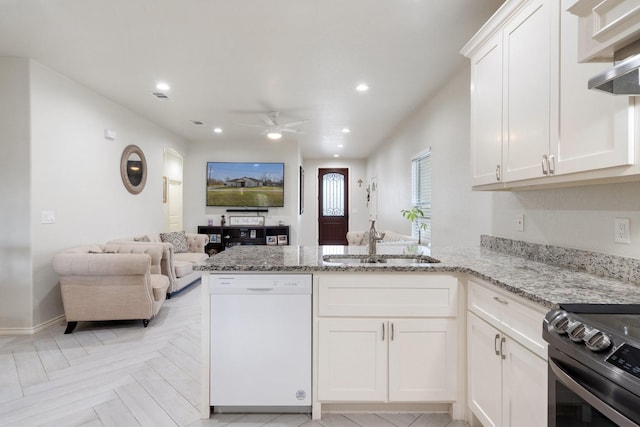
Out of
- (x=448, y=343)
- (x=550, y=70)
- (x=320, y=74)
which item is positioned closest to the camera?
(x=550, y=70)

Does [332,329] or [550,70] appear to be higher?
[550,70]

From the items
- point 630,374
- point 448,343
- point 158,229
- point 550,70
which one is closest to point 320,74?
point 550,70

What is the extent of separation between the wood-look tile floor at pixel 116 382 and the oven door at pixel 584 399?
1.03 meters

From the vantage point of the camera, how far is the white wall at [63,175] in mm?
3211

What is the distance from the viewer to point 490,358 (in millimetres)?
1616

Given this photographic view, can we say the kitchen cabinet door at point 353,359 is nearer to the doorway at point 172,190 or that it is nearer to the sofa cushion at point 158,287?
the sofa cushion at point 158,287

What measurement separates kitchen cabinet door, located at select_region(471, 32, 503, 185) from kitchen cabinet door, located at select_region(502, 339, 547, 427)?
1011mm

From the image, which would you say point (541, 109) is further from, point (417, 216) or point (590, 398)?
point (417, 216)

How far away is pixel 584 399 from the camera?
3.07 ft

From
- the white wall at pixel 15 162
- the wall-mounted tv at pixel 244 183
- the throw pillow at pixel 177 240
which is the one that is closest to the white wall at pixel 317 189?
the wall-mounted tv at pixel 244 183

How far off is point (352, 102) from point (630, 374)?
405cm

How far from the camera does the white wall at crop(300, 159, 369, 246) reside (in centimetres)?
966

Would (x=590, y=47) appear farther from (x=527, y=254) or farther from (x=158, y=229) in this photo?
(x=158, y=229)

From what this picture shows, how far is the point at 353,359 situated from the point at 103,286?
2.66 metres
